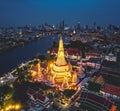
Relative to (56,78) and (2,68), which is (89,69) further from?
(2,68)

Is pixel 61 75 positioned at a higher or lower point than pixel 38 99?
higher

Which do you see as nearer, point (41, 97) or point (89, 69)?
point (41, 97)

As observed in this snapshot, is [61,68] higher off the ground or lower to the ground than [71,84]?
higher

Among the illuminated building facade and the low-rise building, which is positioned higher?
the illuminated building facade

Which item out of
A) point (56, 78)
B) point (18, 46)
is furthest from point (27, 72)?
point (18, 46)

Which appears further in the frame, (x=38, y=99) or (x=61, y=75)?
(x=61, y=75)

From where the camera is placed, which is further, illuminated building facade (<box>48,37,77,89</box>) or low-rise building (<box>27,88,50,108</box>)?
illuminated building facade (<box>48,37,77,89</box>)

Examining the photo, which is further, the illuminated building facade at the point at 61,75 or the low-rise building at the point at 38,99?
the illuminated building facade at the point at 61,75

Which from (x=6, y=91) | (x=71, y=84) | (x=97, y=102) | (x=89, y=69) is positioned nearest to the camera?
(x=97, y=102)

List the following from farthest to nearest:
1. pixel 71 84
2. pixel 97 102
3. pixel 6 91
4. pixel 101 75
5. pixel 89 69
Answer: pixel 89 69 → pixel 101 75 → pixel 71 84 → pixel 6 91 → pixel 97 102

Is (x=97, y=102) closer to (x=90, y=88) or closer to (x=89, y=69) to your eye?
(x=90, y=88)

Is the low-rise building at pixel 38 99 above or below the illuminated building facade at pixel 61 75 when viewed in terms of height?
below
